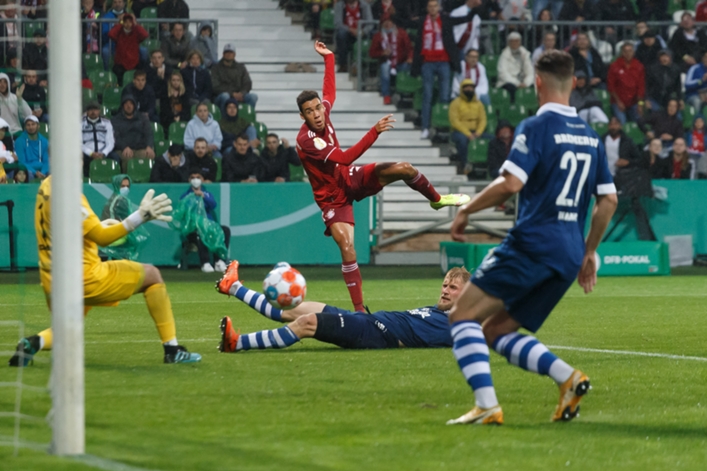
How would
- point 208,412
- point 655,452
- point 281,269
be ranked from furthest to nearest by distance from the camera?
point 281,269, point 208,412, point 655,452

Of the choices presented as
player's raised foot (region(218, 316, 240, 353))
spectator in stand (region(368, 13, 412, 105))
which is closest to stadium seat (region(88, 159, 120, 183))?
spectator in stand (region(368, 13, 412, 105))

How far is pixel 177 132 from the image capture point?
19.2m

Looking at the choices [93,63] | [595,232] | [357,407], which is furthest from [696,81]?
[357,407]

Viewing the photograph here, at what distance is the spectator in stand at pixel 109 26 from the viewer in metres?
20.1

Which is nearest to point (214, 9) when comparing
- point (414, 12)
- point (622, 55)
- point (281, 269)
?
point (414, 12)

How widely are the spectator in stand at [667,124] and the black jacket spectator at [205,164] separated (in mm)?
8054

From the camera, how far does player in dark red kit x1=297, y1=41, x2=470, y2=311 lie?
10727 millimetres

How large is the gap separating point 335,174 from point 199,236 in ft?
21.9

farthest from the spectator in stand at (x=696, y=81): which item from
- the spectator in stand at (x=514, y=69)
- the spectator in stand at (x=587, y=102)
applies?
the spectator in stand at (x=514, y=69)

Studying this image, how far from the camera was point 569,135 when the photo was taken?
5.49 meters

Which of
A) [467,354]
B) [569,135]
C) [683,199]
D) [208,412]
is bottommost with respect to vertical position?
[683,199]

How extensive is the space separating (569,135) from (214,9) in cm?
1922

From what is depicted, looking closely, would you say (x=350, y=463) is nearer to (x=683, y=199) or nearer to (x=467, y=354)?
(x=467, y=354)

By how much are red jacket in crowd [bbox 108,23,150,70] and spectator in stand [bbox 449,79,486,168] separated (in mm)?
5720
